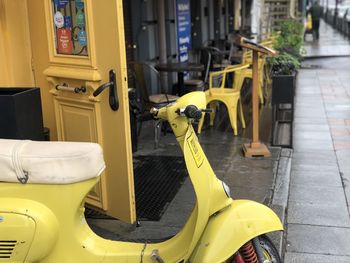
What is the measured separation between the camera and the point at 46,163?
248 centimetres

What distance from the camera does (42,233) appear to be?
2.47 meters

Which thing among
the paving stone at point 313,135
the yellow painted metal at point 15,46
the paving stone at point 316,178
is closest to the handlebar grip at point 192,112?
the yellow painted metal at point 15,46

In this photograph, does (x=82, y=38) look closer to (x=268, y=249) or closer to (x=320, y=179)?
(x=268, y=249)

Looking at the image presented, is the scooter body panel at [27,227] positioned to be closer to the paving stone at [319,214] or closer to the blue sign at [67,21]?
the blue sign at [67,21]

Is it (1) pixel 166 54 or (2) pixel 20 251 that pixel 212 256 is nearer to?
(2) pixel 20 251

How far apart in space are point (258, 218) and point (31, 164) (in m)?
1.24

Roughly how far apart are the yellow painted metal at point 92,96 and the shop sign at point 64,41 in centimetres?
5

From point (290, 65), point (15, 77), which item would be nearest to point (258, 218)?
point (15, 77)

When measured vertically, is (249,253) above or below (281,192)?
above

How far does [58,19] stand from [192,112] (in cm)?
176

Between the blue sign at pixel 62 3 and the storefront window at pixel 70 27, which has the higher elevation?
the blue sign at pixel 62 3

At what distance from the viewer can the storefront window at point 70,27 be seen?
12.2 feet

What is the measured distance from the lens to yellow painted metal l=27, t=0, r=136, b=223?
3.55 metres

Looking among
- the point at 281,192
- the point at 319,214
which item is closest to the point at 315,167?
the point at 281,192
